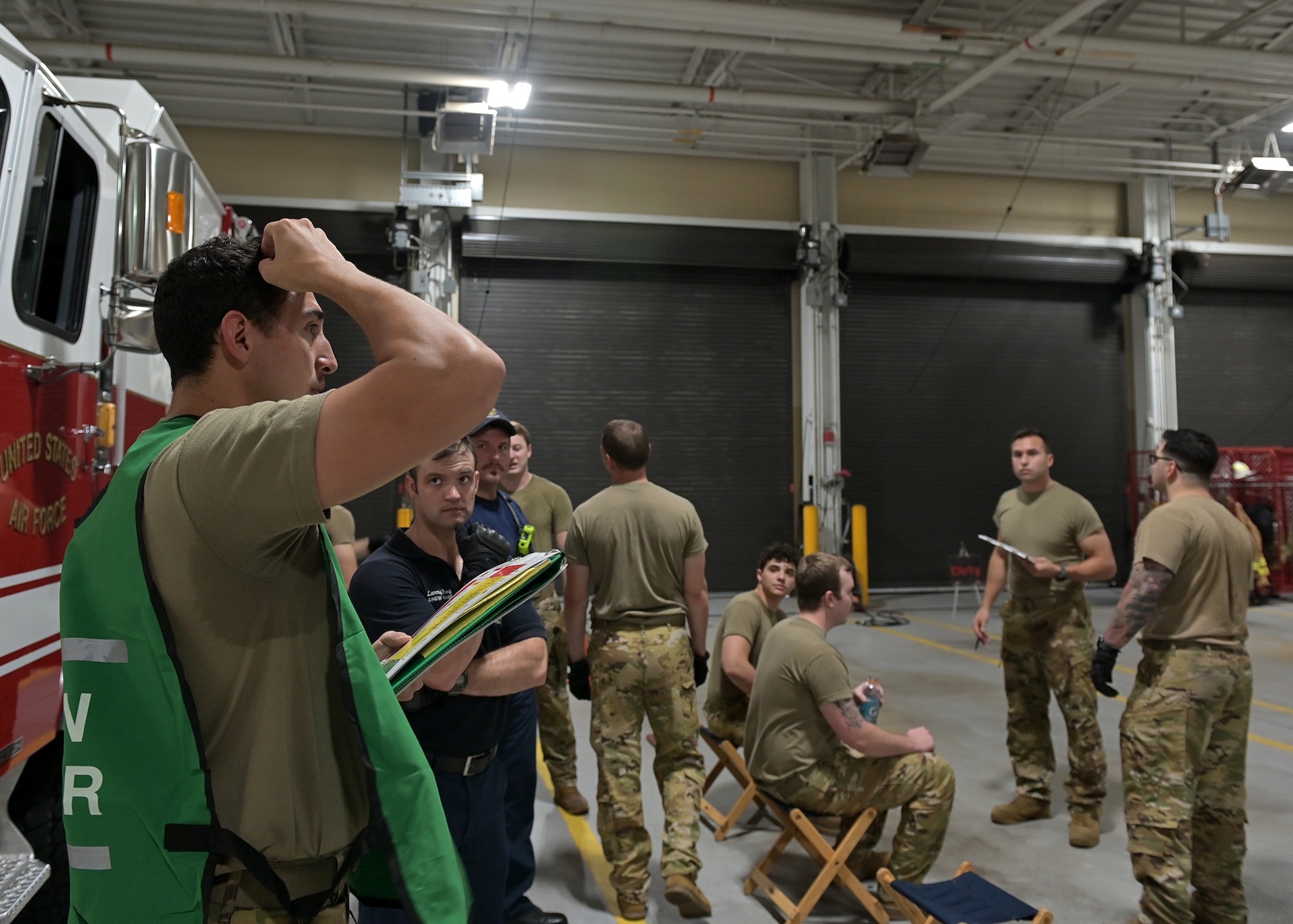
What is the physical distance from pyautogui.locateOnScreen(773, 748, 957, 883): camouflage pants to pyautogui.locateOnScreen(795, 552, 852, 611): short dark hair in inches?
26.4

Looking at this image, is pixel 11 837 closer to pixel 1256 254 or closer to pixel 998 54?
pixel 998 54

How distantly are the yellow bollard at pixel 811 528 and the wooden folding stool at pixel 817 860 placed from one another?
9.43 m

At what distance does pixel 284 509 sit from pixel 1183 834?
3.97m

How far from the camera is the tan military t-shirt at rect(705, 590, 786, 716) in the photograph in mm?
4934

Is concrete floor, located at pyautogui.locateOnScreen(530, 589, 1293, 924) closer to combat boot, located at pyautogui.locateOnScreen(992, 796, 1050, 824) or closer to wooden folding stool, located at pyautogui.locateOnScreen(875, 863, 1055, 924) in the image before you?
combat boot, located at pyautogui.locateOnScreen(992, 796, 1050, 824)

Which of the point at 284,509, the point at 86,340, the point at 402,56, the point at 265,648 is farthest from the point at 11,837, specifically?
the point at 402,56

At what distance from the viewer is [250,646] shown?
1218mm

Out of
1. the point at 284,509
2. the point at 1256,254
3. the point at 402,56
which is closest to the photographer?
the point at 284,509

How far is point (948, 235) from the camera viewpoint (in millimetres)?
14758

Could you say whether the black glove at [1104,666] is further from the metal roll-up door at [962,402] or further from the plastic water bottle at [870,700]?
the metal roll-up door at [962,402]

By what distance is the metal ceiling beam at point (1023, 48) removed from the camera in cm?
950

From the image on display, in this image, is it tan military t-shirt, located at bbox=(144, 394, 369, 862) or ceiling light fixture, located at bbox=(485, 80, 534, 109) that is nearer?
tan military t-shirt, located at bbox=(144, 394, 369, 862)

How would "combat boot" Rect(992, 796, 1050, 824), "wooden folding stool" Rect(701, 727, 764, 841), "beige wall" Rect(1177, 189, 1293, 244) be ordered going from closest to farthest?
"wooden folding stool" Rect(701, 727, 764, 841), "combat boot" Rect(992, 796, 1050, 824), "beige wall" Rect(1177, 189, 1293, 244)

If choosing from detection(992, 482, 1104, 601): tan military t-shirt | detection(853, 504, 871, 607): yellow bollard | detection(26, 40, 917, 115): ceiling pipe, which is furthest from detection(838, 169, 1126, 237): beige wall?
detection(992, 482, 1104, 601): tan military t-shirt
